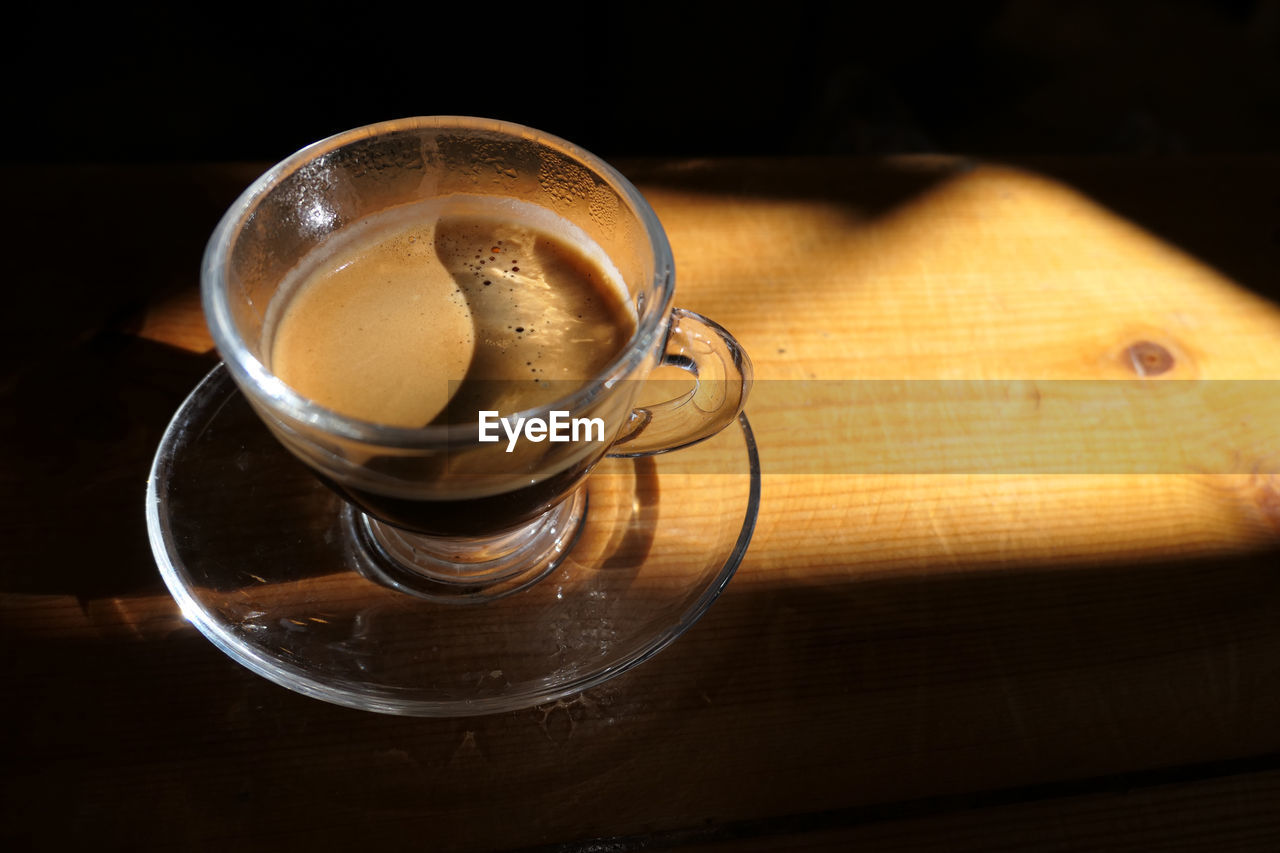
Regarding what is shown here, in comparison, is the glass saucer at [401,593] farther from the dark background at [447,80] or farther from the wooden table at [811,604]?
the dark background at [447,80]

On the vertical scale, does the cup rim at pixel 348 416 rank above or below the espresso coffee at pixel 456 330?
above

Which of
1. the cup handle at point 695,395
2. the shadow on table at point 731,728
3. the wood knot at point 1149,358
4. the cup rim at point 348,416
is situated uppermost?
the cup rim at point 348,416

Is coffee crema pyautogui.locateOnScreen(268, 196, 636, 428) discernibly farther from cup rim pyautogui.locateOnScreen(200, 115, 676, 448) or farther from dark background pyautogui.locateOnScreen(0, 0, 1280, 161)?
dark background pyautogui.locateOnScreen(0, 0, 1280, 161)

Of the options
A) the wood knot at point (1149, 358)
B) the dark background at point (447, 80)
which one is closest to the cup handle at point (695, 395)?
the wood knot at point (1149, 358)

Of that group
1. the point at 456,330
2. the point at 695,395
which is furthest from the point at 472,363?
the point at 695,395

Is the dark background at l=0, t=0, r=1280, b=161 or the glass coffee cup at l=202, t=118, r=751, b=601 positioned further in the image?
the dark background at l=0, t=0, r=1280, b=161

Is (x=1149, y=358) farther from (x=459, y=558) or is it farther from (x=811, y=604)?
(x=459, y=558)

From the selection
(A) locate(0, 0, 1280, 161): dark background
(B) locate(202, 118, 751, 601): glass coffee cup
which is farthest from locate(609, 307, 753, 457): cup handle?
(A) locate(0, 0, 1280, 161): dark background

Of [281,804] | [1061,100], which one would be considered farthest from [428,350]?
[1061,100]
